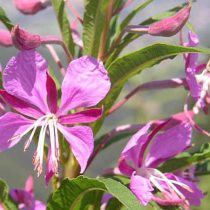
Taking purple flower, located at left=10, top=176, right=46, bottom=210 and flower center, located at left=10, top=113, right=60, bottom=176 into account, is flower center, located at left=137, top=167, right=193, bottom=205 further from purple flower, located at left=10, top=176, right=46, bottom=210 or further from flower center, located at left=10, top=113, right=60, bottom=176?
purple flower, located at left=10, top=176, right=46, bottom=210

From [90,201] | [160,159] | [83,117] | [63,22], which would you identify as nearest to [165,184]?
[160,159]

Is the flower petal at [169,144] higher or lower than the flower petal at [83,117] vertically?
lower

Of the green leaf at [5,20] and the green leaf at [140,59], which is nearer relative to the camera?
the green leaf at [140,59]

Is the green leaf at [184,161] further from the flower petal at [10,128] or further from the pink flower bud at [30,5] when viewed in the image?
the pink flower bud at [30,5]

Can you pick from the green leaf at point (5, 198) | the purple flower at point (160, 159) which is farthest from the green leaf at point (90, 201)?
the green leaf at point (5, 198)

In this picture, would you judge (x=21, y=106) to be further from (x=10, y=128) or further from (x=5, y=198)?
(x=5, y=198)

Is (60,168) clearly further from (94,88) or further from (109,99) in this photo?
(94,88)

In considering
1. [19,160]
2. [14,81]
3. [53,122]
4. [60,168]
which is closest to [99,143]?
[60,168]
